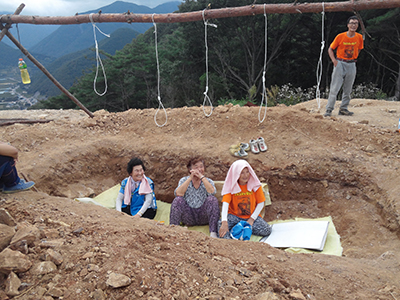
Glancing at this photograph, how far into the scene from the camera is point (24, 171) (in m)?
4.12

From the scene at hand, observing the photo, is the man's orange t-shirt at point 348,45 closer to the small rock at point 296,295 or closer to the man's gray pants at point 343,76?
the man's gray pants at point 343,76

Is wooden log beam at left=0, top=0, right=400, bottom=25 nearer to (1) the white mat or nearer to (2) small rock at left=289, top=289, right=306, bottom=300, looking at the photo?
(1) the white mat

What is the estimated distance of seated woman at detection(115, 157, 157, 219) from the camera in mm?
4020

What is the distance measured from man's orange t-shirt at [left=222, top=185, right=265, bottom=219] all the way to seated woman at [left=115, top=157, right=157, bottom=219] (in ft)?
3.88

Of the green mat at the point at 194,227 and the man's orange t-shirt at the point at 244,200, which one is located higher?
the man's orange t-shirt at the point at 244,200

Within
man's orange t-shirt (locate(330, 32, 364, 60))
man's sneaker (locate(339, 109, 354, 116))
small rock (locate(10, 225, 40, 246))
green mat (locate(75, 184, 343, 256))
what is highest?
man's orange t-shirt (locate(330, 32, 364, 60))

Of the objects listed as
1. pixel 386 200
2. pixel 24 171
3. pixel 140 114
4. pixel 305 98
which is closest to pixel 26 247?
pixel 24 171

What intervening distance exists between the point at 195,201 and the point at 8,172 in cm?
217

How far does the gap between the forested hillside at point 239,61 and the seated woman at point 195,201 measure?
7.15m

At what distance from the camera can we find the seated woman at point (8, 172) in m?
2.93

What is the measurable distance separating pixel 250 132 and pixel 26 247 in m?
3.81

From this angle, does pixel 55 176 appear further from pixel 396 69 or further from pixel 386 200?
pixel 396 69

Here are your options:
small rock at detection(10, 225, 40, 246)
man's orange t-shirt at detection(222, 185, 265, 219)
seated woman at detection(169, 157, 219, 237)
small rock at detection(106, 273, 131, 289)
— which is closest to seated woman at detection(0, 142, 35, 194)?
small rock at detection(10, 225, 40, 246)

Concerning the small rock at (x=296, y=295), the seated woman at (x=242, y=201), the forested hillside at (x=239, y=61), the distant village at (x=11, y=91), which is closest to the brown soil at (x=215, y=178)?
the small rock at (x=296, y=295)
